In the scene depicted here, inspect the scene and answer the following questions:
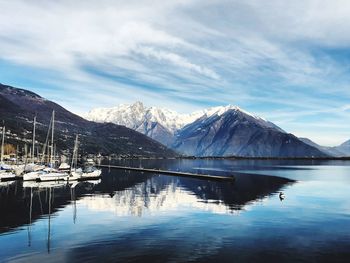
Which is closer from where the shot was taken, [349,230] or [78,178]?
[349,230]

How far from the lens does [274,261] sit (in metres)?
40.4

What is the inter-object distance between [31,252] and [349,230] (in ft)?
150

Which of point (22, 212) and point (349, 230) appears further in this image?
point (22, 212)

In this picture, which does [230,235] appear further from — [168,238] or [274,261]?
[274,261]

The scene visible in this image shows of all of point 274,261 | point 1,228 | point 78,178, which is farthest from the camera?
point 78,178

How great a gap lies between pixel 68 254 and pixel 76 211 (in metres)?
32.2

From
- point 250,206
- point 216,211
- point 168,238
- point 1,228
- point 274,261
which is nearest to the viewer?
point 274,261

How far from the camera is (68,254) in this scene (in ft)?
139

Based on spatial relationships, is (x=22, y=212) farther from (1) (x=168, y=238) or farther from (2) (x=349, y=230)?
(2) (x=349, y=230)

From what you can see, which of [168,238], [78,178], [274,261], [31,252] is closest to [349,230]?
[274,261]

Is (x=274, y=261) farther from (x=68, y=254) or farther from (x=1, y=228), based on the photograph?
(x=1, y=228)

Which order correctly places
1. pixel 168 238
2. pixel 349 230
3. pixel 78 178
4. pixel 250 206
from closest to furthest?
pixel 168 238 → pixel 349 230 → pixel 250 206 → pixel 78 178

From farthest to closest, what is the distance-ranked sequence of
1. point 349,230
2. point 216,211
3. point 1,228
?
point 216,211
point 349,230
point 1,228

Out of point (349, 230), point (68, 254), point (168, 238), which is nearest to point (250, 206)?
point (349, 230)
